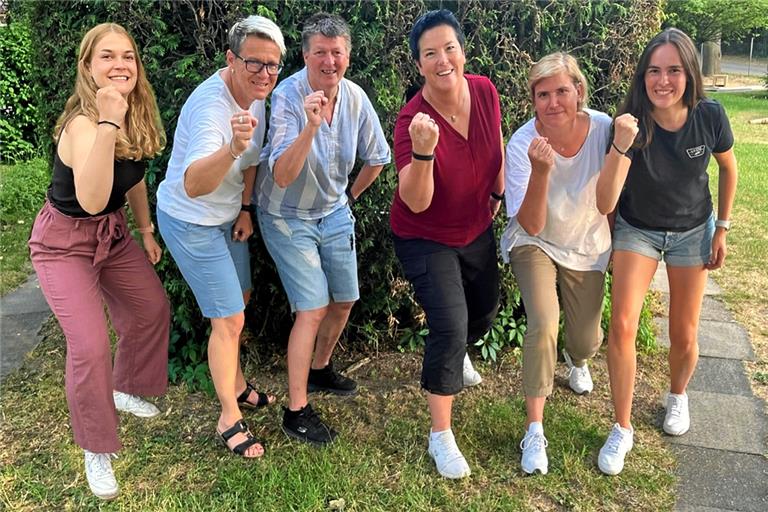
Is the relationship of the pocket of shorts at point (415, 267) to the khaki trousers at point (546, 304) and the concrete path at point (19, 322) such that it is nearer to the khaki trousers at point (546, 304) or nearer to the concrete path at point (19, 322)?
the khaki trousers at point (546, 304)

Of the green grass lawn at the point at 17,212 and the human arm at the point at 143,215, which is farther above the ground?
the human arm at the point at 143,215

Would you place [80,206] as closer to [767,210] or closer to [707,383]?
[707,383]

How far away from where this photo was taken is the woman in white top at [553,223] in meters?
2.88

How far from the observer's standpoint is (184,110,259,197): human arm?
248cm

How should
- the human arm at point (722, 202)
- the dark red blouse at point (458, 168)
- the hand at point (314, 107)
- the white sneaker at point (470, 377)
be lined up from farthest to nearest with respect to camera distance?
the white sneaker at point (470, 377) < the human arm at point (722, 202) < the dark red blouse at point (458, 168) < the hand at point (314, 107)

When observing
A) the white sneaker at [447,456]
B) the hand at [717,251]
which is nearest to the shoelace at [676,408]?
the hand at [717,251]

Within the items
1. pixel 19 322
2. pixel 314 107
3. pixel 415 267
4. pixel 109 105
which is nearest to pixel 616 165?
pixel 415 267

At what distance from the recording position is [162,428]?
11.5 feet

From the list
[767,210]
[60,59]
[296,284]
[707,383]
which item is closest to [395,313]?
[296,284]

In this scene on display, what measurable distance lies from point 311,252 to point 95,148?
106 cm

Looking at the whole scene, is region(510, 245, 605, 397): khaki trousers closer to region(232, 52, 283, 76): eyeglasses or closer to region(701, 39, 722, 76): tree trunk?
region(232, 52, 283, 76): eyeglasses

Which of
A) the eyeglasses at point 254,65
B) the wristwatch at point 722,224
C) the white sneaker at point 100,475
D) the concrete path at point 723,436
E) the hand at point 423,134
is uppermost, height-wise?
the eyeglasses at point 254,65

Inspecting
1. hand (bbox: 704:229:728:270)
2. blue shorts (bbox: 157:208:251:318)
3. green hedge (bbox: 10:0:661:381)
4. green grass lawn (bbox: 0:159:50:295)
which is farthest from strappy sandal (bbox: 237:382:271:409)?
green grass lawn (bbox: 0:159:50:295)

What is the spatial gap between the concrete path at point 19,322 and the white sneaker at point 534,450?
3.15 meters
